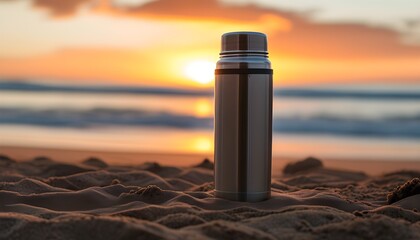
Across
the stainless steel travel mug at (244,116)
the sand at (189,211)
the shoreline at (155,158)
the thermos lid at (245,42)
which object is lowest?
the shoreline at (155,158)

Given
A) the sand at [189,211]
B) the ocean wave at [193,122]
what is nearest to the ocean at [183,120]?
the ocean wave at [193,122]

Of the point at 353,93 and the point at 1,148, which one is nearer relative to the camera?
the point at 1,148

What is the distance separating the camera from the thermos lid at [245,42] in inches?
110

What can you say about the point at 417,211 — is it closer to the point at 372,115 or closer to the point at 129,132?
the point at 129,132

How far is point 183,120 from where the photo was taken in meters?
10.7

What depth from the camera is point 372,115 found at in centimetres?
1207

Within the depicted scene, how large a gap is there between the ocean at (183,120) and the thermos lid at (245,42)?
3786mm

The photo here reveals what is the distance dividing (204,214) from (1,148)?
15.9 ft

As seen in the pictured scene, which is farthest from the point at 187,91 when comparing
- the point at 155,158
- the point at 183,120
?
the point at 155,158

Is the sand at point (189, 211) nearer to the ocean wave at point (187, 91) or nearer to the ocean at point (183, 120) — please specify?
the ocean at point (183, 120)

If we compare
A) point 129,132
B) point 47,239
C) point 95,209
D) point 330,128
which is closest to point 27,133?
point 129,132

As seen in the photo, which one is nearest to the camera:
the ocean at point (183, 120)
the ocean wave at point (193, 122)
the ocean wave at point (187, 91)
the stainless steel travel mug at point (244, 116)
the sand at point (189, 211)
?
the sand at point (189, 211)

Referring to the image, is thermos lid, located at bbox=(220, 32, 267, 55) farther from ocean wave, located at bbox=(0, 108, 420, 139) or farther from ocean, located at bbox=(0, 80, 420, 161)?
ocean wave, located at bbox=(0, 108, 420, 139)

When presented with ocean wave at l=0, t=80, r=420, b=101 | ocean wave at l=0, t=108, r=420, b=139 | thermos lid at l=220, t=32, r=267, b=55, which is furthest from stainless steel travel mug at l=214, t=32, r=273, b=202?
ocean wave at l=0, t=80, r=420, b=101
